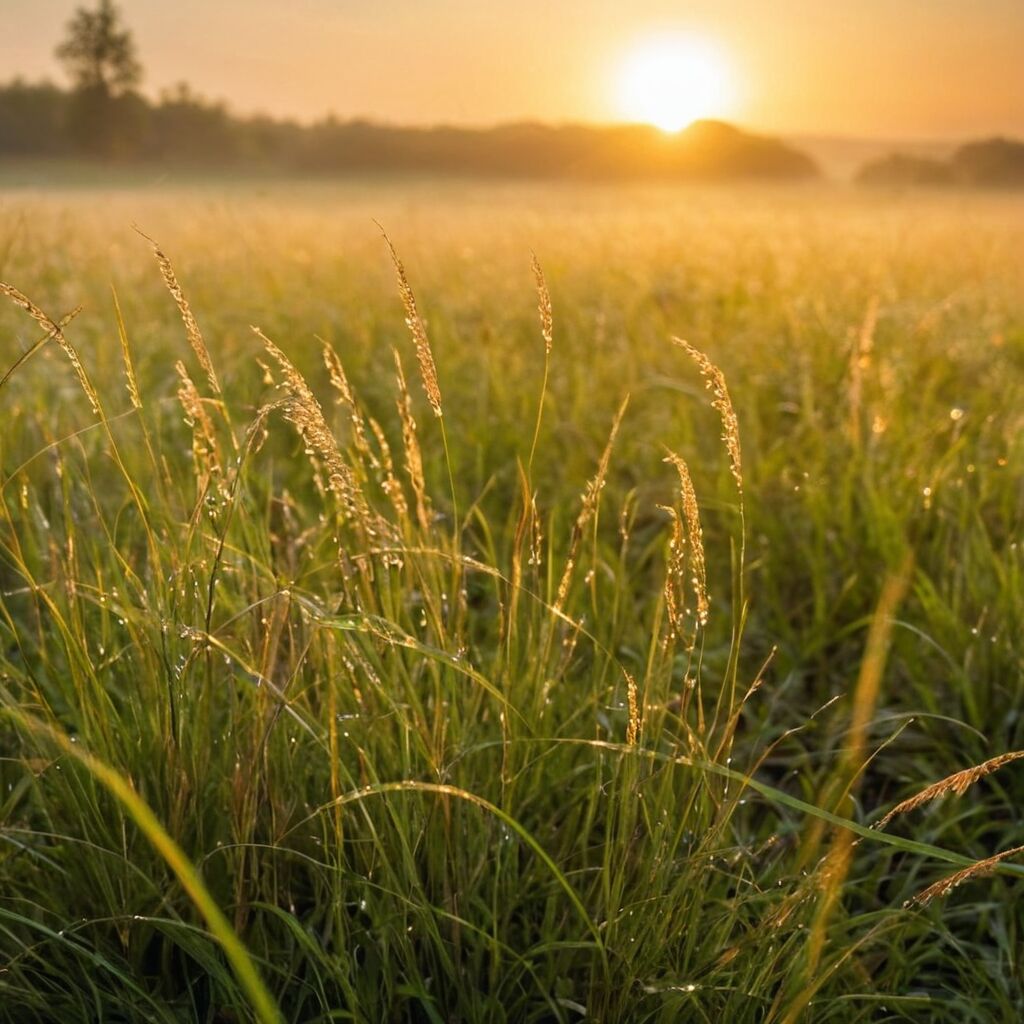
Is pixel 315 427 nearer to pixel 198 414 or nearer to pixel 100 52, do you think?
pixel 198 414

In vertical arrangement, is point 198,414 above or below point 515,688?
above

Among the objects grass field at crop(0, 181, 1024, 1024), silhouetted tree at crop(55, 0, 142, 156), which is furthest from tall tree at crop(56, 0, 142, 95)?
grass field at crop(0, 181, 1024, 1024)

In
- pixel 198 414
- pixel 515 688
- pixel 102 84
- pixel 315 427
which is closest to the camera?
pixel 315 427

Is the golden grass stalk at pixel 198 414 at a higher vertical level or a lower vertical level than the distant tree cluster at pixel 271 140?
lower

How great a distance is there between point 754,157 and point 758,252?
51.0 metres

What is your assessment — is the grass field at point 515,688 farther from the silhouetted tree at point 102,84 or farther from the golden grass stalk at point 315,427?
the silhouetted tree at point 102,84

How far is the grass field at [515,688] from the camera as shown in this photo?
1117 mm

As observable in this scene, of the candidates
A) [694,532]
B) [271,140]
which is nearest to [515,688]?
[694,532]

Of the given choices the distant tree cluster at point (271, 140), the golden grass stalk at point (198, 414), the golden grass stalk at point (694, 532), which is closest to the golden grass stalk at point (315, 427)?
the golden grass stalk at point (198, 414)

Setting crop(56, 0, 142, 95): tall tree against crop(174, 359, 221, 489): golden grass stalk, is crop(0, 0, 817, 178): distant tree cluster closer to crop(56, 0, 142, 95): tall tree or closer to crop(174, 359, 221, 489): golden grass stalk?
crop(56, 0, 142, 95): tall tree

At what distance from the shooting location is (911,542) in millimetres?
2328

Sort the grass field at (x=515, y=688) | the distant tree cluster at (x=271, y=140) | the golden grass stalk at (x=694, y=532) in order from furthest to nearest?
1. the distant tree cluster at (x=271, y=140)
2. the grass field at (x=515, y=688)
3. the golden grass stalk at (x=694, y=532)

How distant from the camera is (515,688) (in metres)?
1.43

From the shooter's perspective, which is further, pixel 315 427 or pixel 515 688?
pixel 515 688
